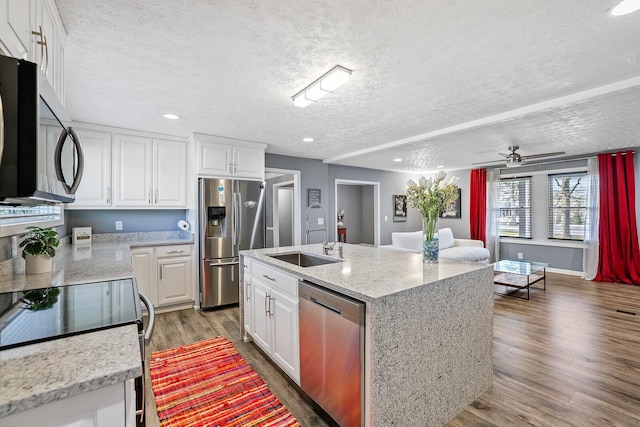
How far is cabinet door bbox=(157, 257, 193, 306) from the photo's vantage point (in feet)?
12.0

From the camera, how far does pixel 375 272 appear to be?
1898 mm

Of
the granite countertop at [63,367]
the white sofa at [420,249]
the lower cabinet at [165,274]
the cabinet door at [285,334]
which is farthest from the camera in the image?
the white sofa at [420,249]

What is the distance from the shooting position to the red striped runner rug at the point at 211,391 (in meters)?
1.79

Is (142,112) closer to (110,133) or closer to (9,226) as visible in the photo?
(110,133)

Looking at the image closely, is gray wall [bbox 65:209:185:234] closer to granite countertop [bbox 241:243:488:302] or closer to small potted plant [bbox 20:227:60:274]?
small potted plant [bbox 20:227:60:274]

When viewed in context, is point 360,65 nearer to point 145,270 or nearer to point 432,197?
point 432,197

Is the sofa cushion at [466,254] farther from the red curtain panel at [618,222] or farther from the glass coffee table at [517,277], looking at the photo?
the red curtain panel at [618,222]

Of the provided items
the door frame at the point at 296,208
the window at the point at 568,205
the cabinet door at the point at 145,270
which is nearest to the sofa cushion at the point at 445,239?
the window at the point at 568,205

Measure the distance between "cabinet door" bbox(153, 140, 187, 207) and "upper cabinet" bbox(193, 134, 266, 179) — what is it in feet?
1.40

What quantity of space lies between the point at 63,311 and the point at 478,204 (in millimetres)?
7361

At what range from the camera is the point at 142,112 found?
3008 millimetres

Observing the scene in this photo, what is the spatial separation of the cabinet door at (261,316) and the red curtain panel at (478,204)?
591cm

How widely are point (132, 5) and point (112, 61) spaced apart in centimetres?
71

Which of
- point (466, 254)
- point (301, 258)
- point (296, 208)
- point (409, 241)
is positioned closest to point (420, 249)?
point (409, 241)
